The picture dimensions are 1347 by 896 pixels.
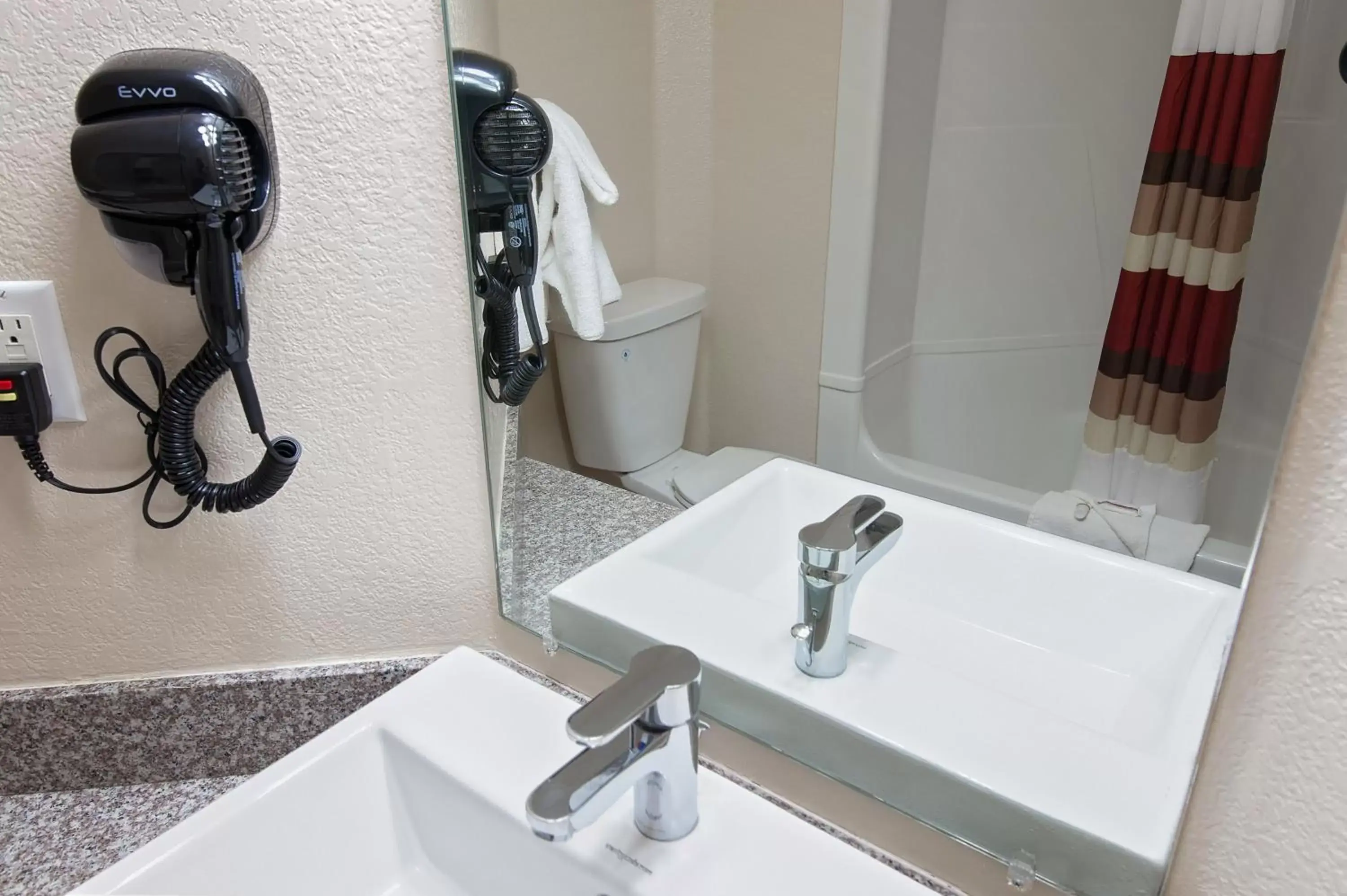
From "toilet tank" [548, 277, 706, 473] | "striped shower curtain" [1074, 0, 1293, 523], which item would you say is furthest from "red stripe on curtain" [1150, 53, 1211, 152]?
"toilet tank" [548, 277, 706, 473]

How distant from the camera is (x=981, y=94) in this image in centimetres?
70

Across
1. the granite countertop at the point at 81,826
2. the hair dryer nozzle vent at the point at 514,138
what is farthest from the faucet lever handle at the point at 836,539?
the granite countertop at the point at 81,826

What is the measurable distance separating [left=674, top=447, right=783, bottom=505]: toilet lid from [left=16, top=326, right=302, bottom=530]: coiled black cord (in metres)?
0.36

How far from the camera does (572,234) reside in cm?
85

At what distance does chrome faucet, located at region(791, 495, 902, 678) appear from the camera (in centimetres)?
68

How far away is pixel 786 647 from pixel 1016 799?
0.21 metres

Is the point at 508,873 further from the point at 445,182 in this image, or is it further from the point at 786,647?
the point at 445,182

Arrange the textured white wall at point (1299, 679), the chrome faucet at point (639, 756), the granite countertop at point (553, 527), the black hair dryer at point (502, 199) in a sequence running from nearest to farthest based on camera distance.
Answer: the textured white wall at point (1299, 679) < the chrome faucet at point (639, 756) < the black hair dryer at point (502, 199) < the granite countertop at point (553, 527)

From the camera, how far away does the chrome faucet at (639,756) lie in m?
0.54

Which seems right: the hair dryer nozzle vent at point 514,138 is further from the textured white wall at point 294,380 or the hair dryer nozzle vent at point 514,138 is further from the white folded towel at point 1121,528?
the white folded towel at point 1121,528

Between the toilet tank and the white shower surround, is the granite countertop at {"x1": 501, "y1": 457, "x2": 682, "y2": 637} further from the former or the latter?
the white shower surround

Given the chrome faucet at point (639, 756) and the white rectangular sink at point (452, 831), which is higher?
the chrome faucet at point (639, 756)

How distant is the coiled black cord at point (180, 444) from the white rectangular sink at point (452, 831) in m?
0.23

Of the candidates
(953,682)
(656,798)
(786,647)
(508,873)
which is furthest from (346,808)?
(953,682)
